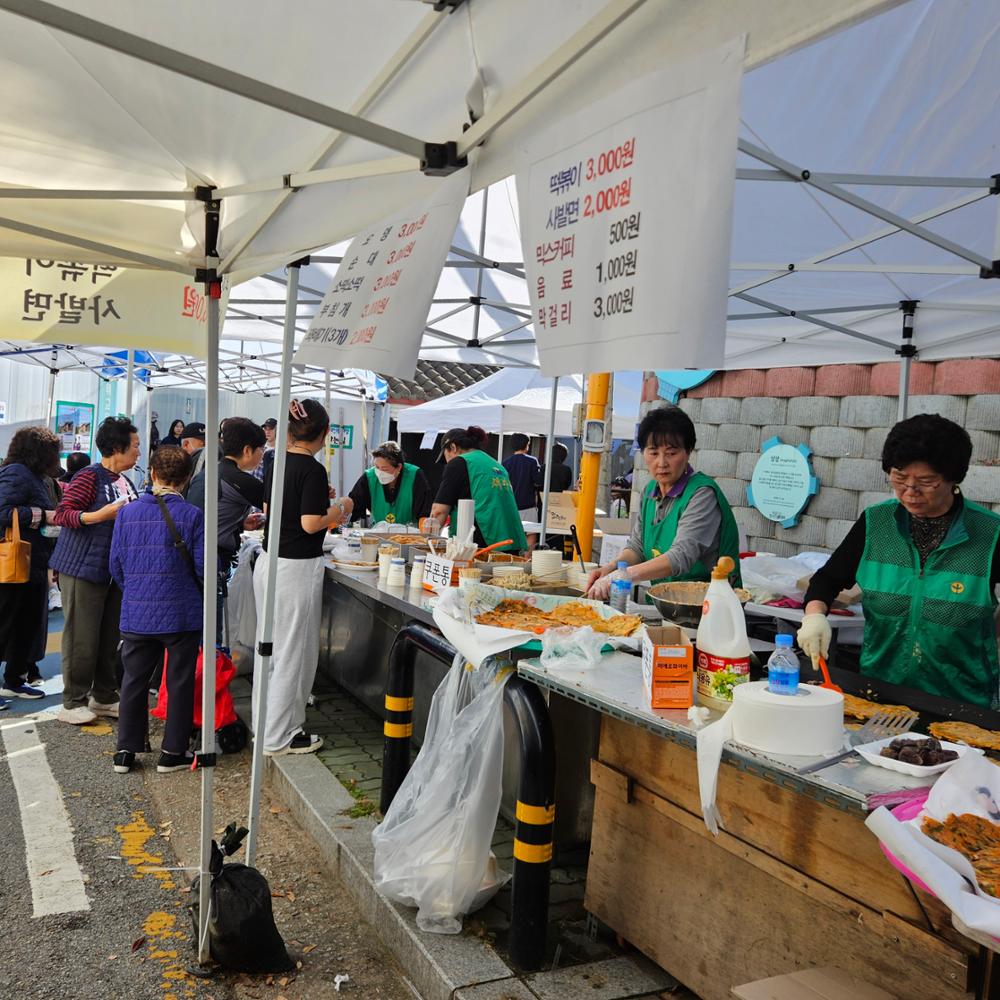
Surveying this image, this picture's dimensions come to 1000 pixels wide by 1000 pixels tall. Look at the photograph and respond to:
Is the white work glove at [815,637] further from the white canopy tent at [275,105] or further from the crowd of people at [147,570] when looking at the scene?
the crowd of people at [147,570]

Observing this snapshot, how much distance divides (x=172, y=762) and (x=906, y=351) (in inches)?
236

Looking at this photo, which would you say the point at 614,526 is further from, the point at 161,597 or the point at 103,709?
the point at 161,597

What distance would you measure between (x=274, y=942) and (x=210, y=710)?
921 millimetres

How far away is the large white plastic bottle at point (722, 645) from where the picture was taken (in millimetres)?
2479

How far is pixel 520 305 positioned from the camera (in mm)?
8477

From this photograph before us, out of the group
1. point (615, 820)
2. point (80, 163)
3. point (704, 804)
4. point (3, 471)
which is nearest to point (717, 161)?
point (704, 804)

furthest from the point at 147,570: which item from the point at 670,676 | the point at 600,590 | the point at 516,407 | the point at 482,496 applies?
the point at 516,407

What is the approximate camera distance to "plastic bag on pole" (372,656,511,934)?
11.0ft

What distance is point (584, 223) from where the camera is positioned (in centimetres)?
192

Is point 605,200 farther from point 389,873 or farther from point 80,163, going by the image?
point 389,873

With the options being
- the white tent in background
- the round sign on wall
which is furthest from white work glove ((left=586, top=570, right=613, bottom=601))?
the white tent in background

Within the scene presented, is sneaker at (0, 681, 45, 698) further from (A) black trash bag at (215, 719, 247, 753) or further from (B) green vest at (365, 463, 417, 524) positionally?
(B) green vest at (365, 463, 417, 524)

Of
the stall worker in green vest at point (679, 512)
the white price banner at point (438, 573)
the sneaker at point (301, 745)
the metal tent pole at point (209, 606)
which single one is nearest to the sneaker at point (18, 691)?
the sneaker at point (301, 745)

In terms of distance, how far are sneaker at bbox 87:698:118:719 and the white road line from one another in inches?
15.2
